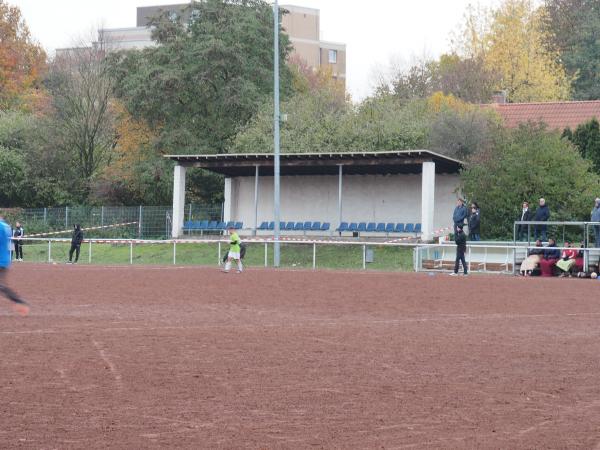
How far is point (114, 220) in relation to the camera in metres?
54.1

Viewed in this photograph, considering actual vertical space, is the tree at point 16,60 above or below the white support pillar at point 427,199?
above

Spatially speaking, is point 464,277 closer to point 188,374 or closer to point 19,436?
point 188,374

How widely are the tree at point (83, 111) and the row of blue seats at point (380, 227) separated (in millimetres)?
23159

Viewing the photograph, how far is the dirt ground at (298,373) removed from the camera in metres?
8.69

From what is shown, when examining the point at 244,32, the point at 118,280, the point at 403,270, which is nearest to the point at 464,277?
the point at 403,270

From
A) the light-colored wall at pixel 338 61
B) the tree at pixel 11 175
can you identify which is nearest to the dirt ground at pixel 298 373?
the tree at pixel 11 175

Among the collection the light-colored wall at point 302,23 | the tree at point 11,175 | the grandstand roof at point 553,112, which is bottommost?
the tree at point 11,175

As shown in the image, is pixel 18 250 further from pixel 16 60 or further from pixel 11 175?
pixel 16 60

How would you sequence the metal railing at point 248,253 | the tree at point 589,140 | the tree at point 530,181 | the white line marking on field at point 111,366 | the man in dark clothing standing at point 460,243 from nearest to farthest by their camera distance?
the white line marking on field at point 111,366, the man in dark clothing standing at point 460,243, the tree at point 530,181, the metal railing at point 248,253, the tree at point 589,140

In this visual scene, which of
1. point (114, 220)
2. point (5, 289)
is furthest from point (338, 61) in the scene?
point (5, 289)

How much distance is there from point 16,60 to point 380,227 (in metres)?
45.7

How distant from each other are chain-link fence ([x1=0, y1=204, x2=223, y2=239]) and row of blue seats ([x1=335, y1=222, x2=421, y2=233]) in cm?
895

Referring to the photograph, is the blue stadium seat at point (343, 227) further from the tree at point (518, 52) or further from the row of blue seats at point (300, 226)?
the tree at point (518, 52)

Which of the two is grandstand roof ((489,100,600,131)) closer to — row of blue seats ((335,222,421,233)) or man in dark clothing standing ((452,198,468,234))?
row of blue seats ((335,222,421,233))
